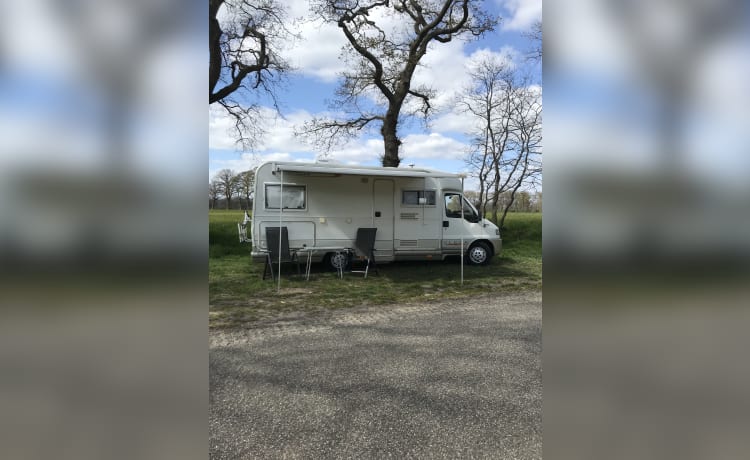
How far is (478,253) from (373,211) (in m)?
2.71

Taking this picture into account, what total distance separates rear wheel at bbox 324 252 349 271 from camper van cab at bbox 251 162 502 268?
0.02 m

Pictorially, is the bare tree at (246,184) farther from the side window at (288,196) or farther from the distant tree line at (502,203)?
the distant tree line at (502,203)

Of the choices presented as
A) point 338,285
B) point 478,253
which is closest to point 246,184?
point 338,285

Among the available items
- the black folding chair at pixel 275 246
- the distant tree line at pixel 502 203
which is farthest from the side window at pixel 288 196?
the distant tree line at pixel 502 203

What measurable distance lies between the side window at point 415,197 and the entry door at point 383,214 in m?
0.30

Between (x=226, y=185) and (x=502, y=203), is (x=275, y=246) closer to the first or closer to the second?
(x=226, y=185)

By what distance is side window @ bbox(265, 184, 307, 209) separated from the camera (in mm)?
8070

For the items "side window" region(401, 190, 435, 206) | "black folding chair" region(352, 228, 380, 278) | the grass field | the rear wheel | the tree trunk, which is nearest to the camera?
the grass field

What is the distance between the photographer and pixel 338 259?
8.54 meters

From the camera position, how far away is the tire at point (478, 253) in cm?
955

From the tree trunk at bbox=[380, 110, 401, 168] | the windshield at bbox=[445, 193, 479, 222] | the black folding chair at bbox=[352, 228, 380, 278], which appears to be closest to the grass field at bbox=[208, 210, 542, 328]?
the black folding chair at bbox=[352, 228, 380, 278]

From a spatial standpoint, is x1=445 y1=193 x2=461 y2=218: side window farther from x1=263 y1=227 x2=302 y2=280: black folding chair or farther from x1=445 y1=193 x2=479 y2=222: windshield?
x1=263 y1=227 x2=302 y2=280: black folding chair
